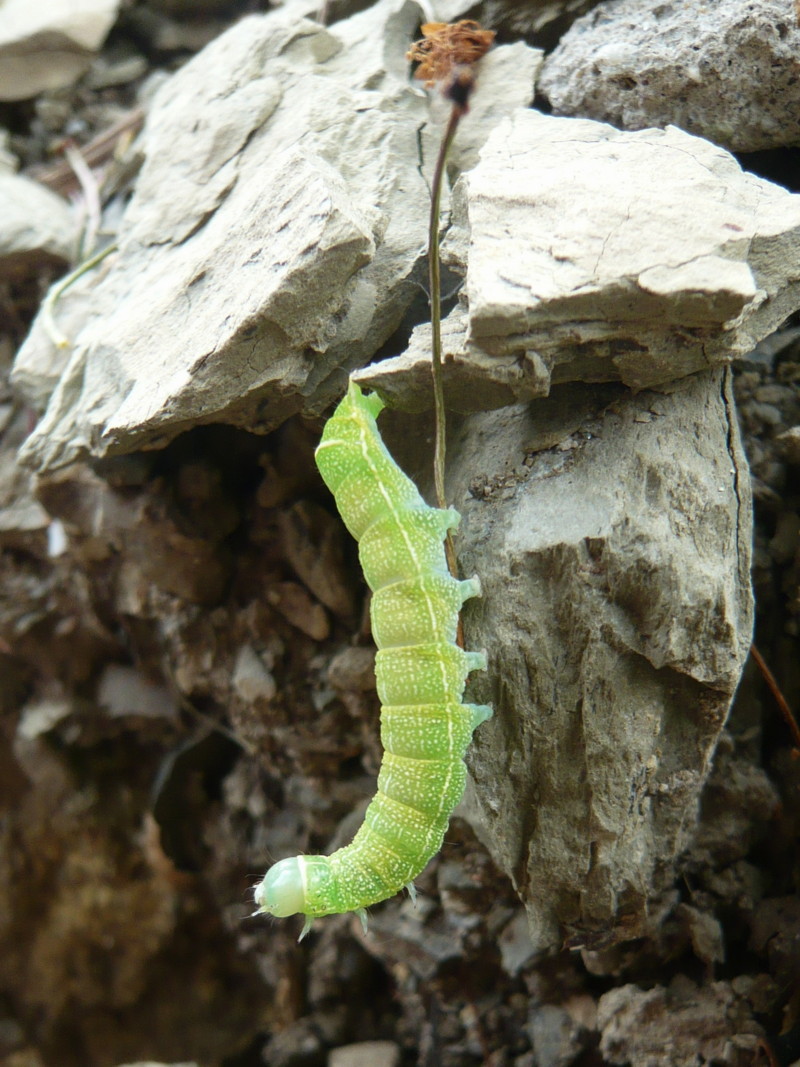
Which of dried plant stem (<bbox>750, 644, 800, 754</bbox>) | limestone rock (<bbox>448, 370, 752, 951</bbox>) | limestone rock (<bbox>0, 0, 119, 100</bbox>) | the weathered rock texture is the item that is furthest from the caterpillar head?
limestone rock (<bbox>0, 0, 119, 100</bbox>)

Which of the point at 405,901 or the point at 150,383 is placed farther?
the point at 405,901

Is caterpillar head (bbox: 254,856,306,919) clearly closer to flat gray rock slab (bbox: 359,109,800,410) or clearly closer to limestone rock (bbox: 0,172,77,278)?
flat gray rock slab (bbox: 359,109,800,410)

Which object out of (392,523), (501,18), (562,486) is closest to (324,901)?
(392,523)

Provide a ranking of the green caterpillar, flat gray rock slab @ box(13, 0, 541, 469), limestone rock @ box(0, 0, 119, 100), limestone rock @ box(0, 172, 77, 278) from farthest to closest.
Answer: limestone rock @ box(0, 0, 119, 100), limestone rock @ box(0, 172, 77, 278), flat gray rock slab @ box(13, 0, 541, 469), the green caterpillar

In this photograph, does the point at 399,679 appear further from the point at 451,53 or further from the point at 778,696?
the point at 451,53

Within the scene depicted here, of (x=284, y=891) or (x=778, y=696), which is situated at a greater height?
(x=284, y=891)

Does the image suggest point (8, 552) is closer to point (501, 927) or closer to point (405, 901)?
point (405, 901)

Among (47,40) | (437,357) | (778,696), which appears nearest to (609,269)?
(437,357)
